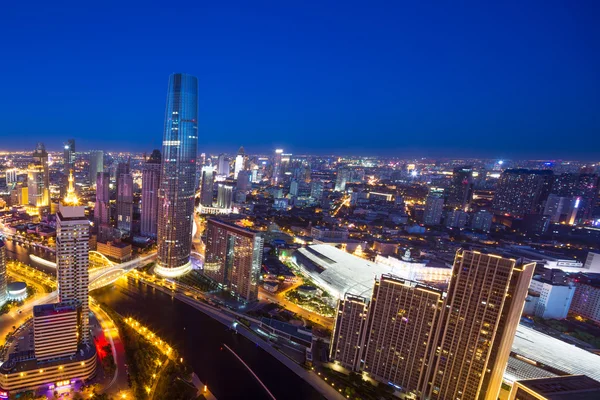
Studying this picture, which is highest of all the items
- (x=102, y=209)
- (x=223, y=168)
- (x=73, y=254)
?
(x=73, y=254)


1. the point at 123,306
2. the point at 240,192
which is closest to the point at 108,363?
the point at 123,306

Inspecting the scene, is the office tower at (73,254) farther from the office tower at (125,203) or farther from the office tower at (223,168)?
the office tower at (223,168)

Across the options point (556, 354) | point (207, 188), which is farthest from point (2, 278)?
point (556, 354)

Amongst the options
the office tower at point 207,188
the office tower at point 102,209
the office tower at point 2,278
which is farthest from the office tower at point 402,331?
the office tower at point 207,188

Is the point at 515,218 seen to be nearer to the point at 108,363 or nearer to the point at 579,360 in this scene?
the point at 579,360

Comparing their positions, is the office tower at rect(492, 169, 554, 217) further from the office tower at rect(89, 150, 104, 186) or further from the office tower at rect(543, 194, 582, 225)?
the office tower at rect(89, 150, 104, 186)

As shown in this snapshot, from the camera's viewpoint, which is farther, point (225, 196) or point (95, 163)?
point (95, 163)

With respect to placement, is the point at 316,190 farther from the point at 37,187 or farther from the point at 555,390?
the point at 555,390
